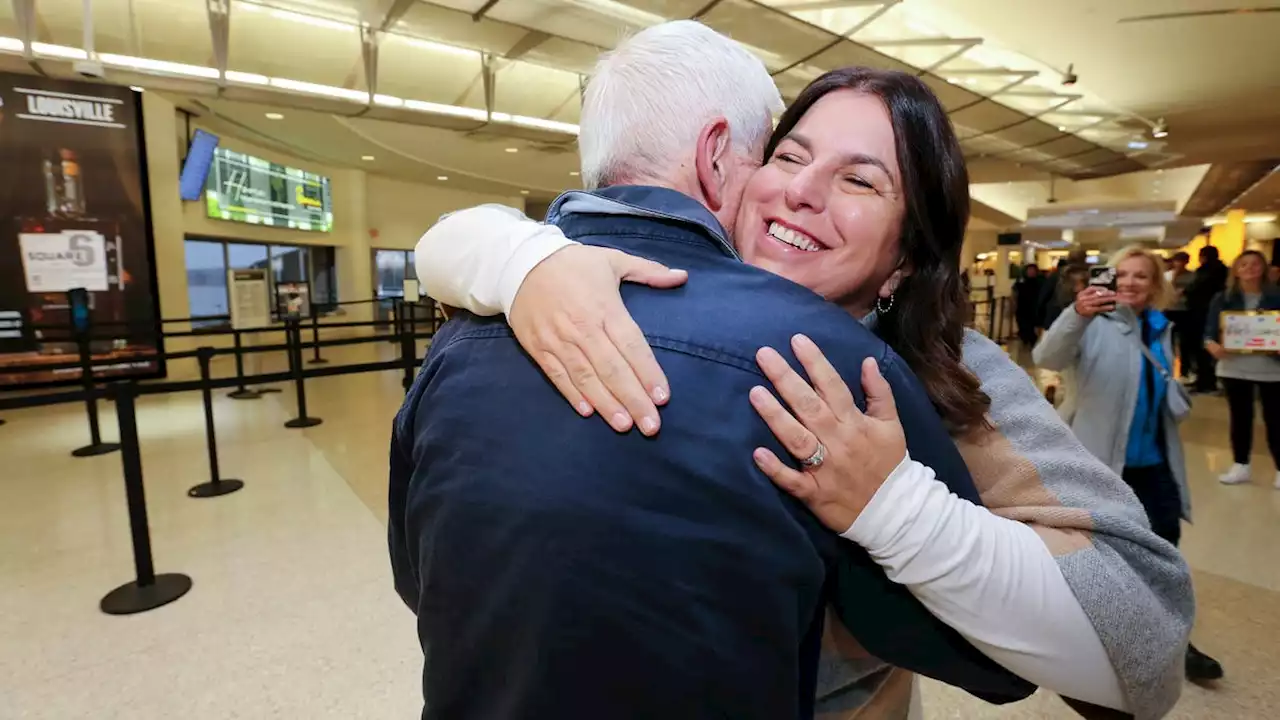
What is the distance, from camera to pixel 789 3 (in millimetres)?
5078

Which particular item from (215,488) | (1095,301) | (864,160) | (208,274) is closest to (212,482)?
(215,488)

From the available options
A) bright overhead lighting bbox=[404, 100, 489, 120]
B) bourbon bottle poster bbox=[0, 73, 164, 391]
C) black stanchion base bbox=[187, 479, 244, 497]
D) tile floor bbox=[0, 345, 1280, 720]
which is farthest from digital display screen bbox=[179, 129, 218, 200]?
black stanchion base bbox=[187, 479, 244, 497]

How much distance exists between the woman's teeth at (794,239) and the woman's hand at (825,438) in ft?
1.17

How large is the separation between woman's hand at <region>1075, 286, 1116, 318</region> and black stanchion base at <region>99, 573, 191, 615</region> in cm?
391

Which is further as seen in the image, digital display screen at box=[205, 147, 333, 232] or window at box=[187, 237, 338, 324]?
window at box=[187, 237, 338, 324]

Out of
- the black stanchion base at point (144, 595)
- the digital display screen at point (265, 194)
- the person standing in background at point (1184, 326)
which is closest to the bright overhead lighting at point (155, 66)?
the black stanchion base at point (144, 595)

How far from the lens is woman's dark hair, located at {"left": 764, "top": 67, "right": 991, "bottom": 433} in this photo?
3.01 feet

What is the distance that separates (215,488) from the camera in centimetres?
417

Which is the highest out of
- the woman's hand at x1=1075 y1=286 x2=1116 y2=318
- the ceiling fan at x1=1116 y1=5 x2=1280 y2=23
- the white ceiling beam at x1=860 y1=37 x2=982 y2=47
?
the ceiling fan at x1=1116 y1=5 x2=1280 y2=23

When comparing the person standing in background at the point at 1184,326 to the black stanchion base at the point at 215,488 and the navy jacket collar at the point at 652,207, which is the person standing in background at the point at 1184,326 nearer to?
the navy jacket collar at the point at 652,207

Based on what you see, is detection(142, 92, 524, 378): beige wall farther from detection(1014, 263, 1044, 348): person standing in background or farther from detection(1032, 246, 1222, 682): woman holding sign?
detection(1014, 263, 1044, 348): person standing in background

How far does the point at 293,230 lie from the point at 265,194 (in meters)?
1.24

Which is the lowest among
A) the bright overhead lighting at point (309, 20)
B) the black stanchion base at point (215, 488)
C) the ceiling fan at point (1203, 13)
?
the black stanchion base at point (215, 488)

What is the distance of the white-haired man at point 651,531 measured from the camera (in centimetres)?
58
